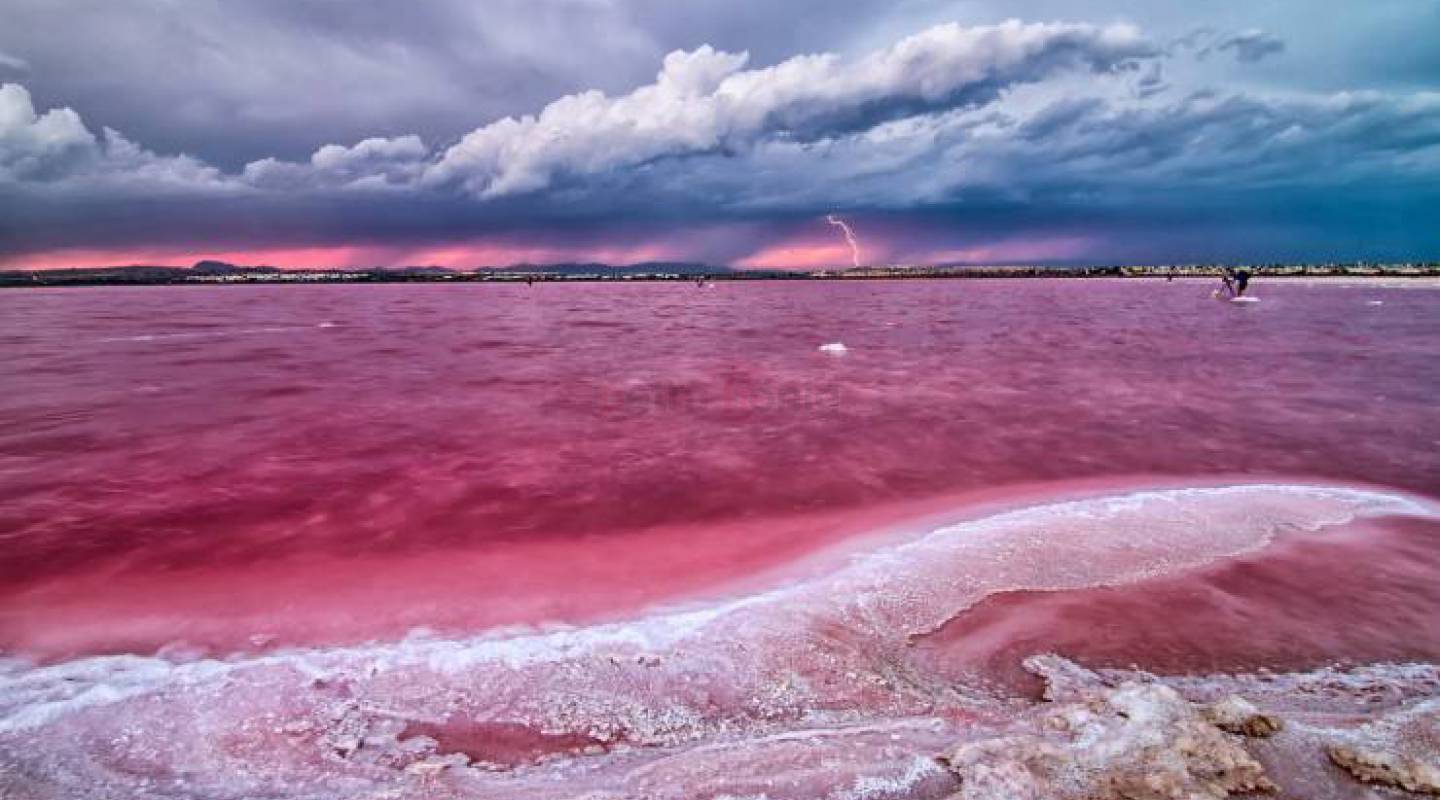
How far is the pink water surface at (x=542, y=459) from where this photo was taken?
591 centimetres

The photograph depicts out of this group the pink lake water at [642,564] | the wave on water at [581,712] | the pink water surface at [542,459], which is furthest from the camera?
the pink water surface at [542,459]

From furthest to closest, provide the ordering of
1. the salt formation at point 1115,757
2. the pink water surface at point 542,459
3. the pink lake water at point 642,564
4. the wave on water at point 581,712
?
the pink water surface at point 542,459 < the pink lake water at point 642,564 < the wave on water at point 581,712 < the salt formation at point 1115,757

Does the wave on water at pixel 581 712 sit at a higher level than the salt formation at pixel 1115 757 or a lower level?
lower

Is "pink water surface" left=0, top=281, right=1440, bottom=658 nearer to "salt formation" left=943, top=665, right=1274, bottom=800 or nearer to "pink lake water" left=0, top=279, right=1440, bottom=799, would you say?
"pink lake water" left=0, top=279, right=1440, bottom=799

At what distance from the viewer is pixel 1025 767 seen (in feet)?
11.1

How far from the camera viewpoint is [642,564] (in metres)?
6.50

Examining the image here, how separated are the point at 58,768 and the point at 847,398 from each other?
514 inches

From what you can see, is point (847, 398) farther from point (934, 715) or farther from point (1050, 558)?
point (934, 715)

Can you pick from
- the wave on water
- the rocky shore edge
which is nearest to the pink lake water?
the wave on water

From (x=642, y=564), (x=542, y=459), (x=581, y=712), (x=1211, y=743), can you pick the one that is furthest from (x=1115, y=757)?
(x=542, y=459)

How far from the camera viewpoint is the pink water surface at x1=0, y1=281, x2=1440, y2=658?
5.91 metres

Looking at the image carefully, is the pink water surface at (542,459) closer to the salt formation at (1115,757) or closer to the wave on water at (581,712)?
the wave on water at (581,712)

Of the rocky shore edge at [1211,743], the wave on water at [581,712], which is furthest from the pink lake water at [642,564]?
the rocky shore edge at [1211,743]

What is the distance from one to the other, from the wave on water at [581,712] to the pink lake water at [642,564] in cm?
3
